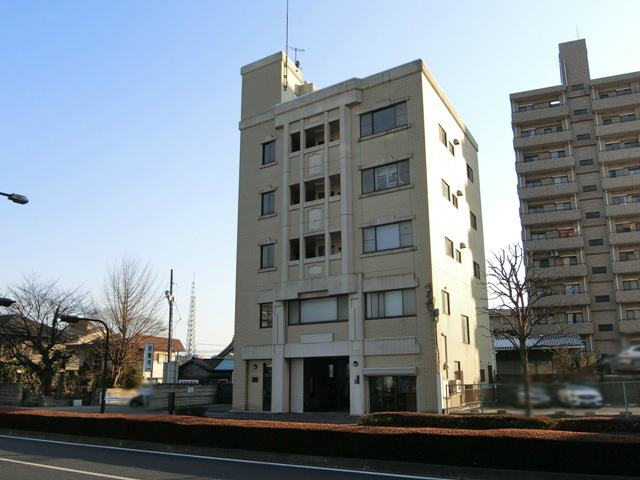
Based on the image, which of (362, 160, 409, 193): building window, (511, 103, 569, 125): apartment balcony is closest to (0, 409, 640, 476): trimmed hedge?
(362, 160, 409, 193): building window

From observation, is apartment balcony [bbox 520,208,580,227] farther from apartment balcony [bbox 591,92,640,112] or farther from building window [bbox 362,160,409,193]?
building window [bbox 362,160,409,193]

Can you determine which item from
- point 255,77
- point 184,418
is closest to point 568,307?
point 255,77

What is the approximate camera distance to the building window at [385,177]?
34250 millimetres

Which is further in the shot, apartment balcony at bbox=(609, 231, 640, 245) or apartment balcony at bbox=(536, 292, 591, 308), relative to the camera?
apartment balcony at bbox=(609, 231, 640, 245)

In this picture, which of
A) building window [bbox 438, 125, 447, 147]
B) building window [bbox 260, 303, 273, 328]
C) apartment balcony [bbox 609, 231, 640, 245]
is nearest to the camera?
building window [bbox 260, 303, 273, 328]

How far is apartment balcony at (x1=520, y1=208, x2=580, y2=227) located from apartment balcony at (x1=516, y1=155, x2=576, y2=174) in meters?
5.46

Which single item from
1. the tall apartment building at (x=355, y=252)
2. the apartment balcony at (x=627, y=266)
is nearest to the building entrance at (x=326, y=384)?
the tall apartment building at (x=355, y=252)

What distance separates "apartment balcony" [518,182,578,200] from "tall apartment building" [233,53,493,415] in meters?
29.1

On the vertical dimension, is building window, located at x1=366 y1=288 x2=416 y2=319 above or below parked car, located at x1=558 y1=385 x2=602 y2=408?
above

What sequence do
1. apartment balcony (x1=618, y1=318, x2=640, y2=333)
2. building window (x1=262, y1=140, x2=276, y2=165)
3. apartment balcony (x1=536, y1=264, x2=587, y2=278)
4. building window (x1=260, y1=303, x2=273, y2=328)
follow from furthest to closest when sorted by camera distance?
apartment balcony (x1=536, y1=264, x2=587, y2=278), apartment balcony (x1=618, y1=318, x2=640, y2=333), building window (x1=262, y1=140, x2=276, y2=165), building window (x1=260, y1=303, x2=273, y2=328)

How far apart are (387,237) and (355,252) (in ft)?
7.51

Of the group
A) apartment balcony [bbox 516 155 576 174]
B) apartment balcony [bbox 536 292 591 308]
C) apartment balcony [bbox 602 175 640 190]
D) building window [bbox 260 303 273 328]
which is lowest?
building window [bbox 260 303 273 328]

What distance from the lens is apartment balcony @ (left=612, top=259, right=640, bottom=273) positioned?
60906 mm

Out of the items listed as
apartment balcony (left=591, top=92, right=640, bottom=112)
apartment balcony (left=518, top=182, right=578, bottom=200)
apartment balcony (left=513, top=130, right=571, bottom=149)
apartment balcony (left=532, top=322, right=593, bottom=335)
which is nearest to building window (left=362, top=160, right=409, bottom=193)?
apartment balcony (left=532, top=322, right=593, bottom=335)
